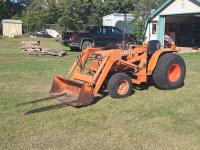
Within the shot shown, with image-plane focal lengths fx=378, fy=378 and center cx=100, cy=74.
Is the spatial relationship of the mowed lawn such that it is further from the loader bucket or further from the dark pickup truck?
the dark pickup truck

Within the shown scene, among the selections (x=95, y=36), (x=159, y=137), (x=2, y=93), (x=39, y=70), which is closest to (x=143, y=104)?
(x=159, y=137)

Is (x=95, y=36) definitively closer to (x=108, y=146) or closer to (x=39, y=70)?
(x=39, y=70)

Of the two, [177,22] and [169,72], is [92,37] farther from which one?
[169,72]

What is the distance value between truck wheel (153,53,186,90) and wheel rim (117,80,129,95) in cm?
108

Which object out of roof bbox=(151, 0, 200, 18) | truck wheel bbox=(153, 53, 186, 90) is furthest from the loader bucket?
roof bbox=(151, 0, 200, 18)

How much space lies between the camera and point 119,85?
8688 mm

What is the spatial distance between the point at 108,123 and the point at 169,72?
3.57m

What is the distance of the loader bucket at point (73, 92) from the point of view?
780 cm

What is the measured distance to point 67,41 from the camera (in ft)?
75.8

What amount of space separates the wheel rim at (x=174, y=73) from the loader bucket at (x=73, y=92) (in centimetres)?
281

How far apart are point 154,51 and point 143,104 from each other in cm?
206

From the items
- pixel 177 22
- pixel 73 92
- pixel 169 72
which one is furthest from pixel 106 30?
pixel 73 92

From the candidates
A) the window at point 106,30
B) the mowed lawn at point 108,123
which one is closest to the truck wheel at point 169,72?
the mowed lawn at point 108,123

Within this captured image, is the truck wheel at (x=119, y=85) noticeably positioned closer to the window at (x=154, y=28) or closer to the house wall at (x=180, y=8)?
the house wall at (x=180, y=8)
